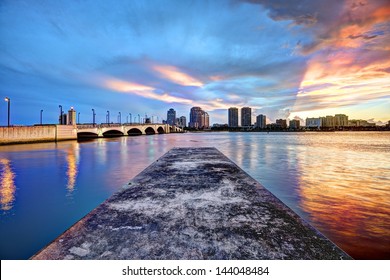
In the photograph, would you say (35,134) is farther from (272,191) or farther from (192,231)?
(192,231)

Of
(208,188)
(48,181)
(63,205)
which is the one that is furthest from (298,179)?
(48,181)

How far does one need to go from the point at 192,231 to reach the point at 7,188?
1271 centimetres

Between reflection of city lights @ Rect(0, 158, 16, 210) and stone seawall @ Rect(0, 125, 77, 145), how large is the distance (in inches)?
1135

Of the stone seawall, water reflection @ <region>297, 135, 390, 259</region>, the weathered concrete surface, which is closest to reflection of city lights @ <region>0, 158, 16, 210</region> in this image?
the weathered concrete surface

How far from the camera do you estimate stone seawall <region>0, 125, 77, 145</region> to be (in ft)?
126

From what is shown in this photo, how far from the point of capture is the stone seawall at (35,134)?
38.4 metres

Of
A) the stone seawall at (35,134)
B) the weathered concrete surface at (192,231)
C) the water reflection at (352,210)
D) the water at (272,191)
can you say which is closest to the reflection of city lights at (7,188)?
the water at (272,191)

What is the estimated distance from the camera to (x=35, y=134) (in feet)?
148

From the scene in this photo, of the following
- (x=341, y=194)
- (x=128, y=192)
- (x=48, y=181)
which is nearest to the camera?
(x=128, y=192)

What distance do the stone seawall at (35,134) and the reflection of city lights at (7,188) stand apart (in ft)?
94.6

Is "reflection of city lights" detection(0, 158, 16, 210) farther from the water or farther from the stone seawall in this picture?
the stone seawall
